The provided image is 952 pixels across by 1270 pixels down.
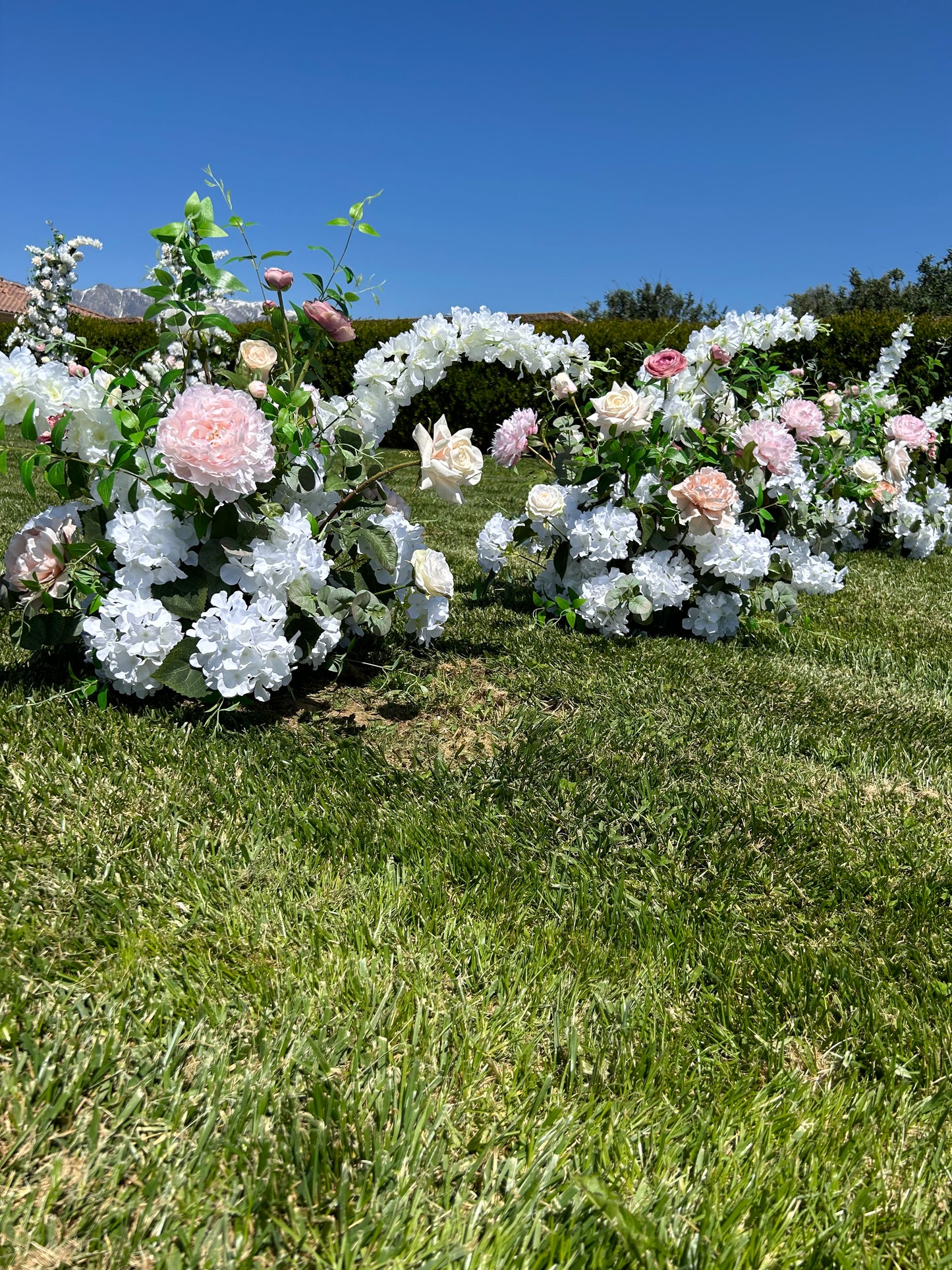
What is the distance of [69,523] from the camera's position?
8.75ft

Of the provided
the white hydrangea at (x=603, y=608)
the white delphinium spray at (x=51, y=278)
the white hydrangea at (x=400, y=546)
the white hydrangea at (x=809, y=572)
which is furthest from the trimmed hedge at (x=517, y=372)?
the white hydrangea at (x=400, y=546)

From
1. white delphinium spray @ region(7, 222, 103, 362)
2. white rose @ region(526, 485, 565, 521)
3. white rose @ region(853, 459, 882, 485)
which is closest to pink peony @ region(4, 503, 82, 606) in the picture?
white rose @ region(526, 485, 565, 521)

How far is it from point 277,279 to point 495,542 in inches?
65.7

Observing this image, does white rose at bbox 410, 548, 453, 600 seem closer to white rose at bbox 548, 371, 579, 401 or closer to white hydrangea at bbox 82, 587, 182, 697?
white hydrangea at bbox 82, 587, 182, 697

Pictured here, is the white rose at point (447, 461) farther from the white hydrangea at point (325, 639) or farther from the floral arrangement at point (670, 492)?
the floral arrangement at point (670, 492)

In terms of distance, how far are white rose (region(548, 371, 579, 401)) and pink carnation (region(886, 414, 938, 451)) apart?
3.17m

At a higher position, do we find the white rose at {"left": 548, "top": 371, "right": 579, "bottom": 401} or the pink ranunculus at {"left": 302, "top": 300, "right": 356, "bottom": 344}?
the white rose at {"left": 548, "top": 371, "right": 579, "bottom": 401}

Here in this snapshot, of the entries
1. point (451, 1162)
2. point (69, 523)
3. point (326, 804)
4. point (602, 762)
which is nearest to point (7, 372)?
point (69, 523)

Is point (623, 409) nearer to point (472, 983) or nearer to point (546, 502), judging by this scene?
point (546, 502)

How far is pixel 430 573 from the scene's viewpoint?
2857 mm

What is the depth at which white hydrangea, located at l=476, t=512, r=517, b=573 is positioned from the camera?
154 inches

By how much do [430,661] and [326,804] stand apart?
41.6 inches

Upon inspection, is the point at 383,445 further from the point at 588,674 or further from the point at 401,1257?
the point at 401,1257

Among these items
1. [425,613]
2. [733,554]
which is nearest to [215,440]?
[425,613]
